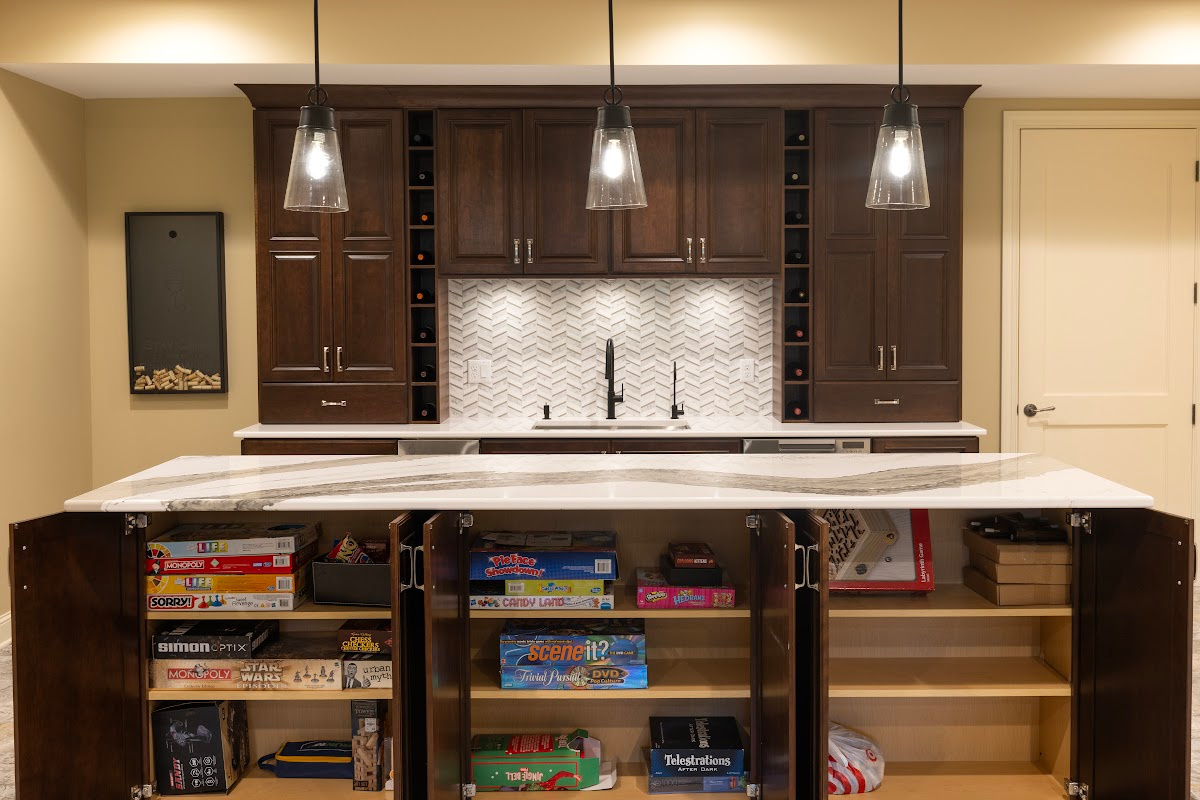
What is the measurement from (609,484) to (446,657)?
56 cm

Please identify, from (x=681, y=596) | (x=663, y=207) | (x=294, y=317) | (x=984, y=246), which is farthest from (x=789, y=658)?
(x=984, y=246)

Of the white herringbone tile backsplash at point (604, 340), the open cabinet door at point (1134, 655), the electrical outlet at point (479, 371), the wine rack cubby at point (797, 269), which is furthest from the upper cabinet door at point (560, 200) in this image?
the open cabinet door at point (1134, 655)

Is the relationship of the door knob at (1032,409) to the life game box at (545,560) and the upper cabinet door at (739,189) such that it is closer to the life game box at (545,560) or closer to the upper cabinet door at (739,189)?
the upper cabinet door at (739,189)

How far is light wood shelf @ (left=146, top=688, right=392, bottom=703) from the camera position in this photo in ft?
7.98

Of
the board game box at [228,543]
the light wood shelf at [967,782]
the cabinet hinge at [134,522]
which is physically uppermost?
the cabinet hinge at [134,522]

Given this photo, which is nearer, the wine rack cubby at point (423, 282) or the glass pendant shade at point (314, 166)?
the glass pendant shade at point (314, 166)

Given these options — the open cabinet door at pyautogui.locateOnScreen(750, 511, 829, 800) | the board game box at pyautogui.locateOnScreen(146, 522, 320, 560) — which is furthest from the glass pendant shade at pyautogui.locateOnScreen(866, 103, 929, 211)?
the board game box at pyautogui.locateOnScreen(146, 522, 320, 560)

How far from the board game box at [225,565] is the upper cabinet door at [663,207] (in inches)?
102

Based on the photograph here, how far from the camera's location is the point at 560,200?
4641 millimetres

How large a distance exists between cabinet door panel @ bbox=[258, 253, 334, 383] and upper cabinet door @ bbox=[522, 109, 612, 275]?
965 mm

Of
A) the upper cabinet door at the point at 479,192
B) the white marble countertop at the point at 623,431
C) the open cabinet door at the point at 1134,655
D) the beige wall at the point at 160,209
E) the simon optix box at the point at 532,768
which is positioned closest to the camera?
the open cabinet door at the point at 1134,655

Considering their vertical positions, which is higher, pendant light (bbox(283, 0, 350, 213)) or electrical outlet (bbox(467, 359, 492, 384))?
pendant light (bbox(283, 0, 350, 213))

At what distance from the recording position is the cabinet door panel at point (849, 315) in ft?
15.3

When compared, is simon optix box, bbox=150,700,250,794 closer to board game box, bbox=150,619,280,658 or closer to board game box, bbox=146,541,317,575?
→ board game box, bbox=150,619,280,658
